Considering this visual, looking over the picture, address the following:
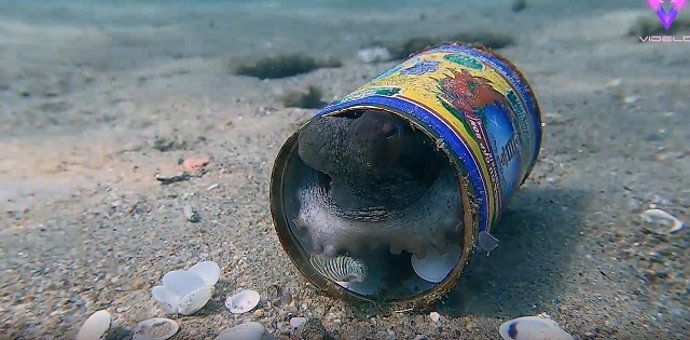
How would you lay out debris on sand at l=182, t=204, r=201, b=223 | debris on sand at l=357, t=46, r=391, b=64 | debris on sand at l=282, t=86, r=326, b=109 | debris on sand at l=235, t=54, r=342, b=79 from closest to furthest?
debris on sand at l=182, t=204, r=201, b=223 → debris on sand at l=282, t=86, r=326, b=109 → debris on sand at l=235, t=54, r=342, b=79 → debris on sand at l=357, t=46, r=391, b=64

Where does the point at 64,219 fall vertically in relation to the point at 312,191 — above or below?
below

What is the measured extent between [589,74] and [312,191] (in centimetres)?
485

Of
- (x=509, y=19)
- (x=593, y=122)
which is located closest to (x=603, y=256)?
(x=593, y=122)

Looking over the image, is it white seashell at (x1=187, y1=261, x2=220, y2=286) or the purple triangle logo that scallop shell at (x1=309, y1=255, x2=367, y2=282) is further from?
the purple triangle logo

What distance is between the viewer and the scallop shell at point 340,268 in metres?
2.35

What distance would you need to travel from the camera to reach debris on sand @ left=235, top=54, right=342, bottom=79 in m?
7.08

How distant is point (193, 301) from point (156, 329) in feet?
0.65

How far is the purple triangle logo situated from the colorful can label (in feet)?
21.1

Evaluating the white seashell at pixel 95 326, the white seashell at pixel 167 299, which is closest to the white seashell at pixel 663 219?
the white seashell at pixel 167 299

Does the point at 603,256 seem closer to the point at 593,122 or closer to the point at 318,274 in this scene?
the point at 318,274

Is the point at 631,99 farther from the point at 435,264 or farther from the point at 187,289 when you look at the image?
the point at 187,289

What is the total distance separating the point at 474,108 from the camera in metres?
2.37

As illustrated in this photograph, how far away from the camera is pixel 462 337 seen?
7.27 feet

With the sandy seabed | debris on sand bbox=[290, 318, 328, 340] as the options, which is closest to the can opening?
the sandy seabed
